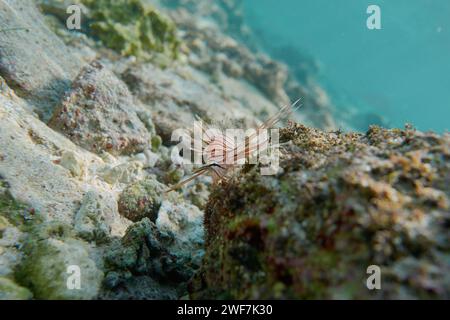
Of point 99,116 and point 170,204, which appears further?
point 99,116

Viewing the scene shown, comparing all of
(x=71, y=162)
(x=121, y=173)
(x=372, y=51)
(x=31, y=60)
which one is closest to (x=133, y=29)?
(x=31, y=60)

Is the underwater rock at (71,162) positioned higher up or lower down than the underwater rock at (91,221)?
higher up

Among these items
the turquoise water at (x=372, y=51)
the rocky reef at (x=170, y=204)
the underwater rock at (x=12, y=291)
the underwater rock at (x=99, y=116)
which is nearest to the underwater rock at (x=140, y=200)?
the rocky reef at (x=170, y=204)

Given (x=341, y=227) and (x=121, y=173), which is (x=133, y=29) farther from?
(x=341, y=227)

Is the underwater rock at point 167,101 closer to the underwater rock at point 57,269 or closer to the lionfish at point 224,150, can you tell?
the lionfish at point 224,150

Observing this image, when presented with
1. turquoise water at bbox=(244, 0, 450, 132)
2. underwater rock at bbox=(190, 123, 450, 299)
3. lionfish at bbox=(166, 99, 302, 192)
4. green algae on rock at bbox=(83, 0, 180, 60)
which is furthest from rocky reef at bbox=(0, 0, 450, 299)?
turquoise water at bbox=(244, 0, 450, 132)
